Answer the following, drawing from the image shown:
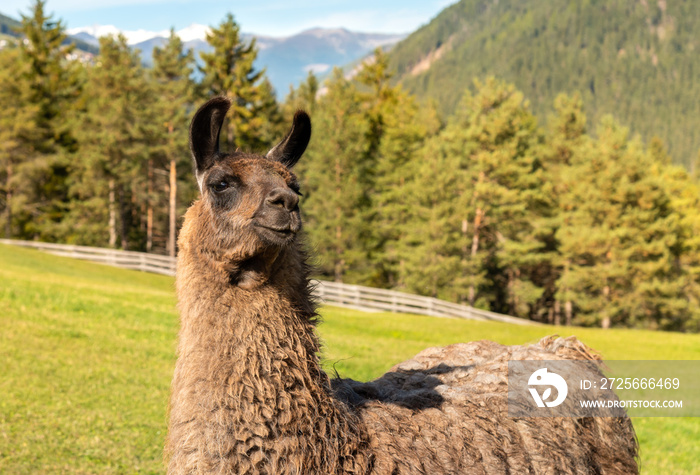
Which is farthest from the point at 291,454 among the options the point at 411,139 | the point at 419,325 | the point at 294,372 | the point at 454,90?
the point at 454,90

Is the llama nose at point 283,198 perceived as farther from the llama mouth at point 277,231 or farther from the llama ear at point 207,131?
the llama ear at point 207,131

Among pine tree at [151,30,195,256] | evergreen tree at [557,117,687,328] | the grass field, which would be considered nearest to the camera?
the grass field

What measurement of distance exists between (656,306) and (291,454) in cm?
3609

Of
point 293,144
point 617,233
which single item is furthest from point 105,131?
point 293,144

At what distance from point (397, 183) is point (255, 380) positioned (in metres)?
35.1

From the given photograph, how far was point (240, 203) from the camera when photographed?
2.79 metres

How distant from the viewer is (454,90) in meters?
179

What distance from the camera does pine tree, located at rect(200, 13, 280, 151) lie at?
33.7 metres

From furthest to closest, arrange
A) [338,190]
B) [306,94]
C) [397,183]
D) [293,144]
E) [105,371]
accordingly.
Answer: [306,94]
[397,183]
[338,190]
[105,371]
[293,144]

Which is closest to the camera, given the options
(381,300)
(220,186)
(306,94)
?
(220,186)
